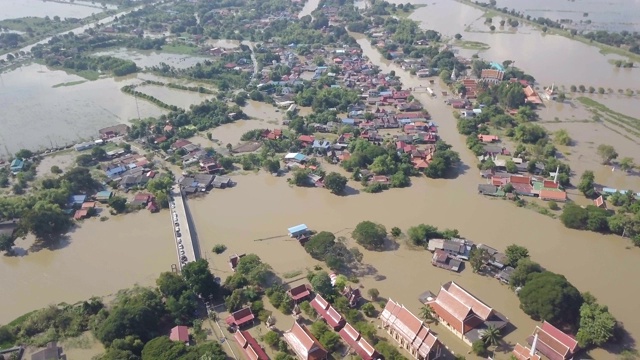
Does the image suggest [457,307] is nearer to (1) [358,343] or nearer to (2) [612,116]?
(1) [358,343]

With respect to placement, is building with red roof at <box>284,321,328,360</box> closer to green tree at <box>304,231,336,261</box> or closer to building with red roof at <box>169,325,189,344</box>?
building with red roof at <box>169,325,189,344</box>

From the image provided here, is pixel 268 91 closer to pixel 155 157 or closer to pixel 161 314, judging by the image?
pixel 155 157

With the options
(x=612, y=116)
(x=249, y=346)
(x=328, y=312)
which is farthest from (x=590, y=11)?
(x=249, y=346)

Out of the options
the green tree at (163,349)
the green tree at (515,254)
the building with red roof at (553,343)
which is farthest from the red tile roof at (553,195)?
the green tree at (163,349)

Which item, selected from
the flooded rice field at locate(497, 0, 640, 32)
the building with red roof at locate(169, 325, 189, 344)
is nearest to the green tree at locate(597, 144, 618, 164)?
the building with red roof at locate(169, 325, 189, 344)

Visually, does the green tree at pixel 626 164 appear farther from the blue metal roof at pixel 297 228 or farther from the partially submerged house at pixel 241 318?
the partially submerged house at pixel 241 318

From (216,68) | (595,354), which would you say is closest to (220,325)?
(595,354)
